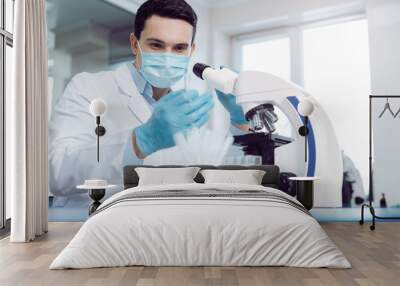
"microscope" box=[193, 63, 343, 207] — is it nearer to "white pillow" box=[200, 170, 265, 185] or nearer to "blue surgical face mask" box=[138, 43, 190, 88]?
"blue surgical face mask" box=[138, 43, 190, 88]

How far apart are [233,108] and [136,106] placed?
128 cm

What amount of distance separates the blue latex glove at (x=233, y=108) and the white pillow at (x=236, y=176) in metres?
0.82

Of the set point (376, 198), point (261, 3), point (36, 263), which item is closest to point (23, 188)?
point (36, 263)

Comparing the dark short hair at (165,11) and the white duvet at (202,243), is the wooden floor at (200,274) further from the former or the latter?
the dark short hair at (165,11)

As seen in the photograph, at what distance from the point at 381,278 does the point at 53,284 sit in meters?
2.23

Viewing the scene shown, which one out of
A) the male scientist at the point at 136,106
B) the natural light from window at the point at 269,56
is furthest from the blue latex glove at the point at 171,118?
the natural light from window at the point at 269,56

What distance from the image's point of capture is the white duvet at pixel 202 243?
3.67 m

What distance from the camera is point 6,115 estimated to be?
228 inches

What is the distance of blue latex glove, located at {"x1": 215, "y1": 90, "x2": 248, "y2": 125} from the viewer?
6.36 meters

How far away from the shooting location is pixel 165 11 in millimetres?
6477

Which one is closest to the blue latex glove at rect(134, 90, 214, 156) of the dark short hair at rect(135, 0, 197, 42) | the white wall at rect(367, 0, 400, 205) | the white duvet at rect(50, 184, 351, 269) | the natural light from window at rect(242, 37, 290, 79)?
the natural light from window at rect(242, 37, 290, 79)

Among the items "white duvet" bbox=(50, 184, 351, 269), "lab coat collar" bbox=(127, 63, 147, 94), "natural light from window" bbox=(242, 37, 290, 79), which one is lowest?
"white duvet" bbox=(50, 184, 351, 269)

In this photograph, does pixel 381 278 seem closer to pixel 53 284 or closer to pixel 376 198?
pixel 53 284

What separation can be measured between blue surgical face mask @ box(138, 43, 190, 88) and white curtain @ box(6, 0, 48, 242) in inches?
59.4
